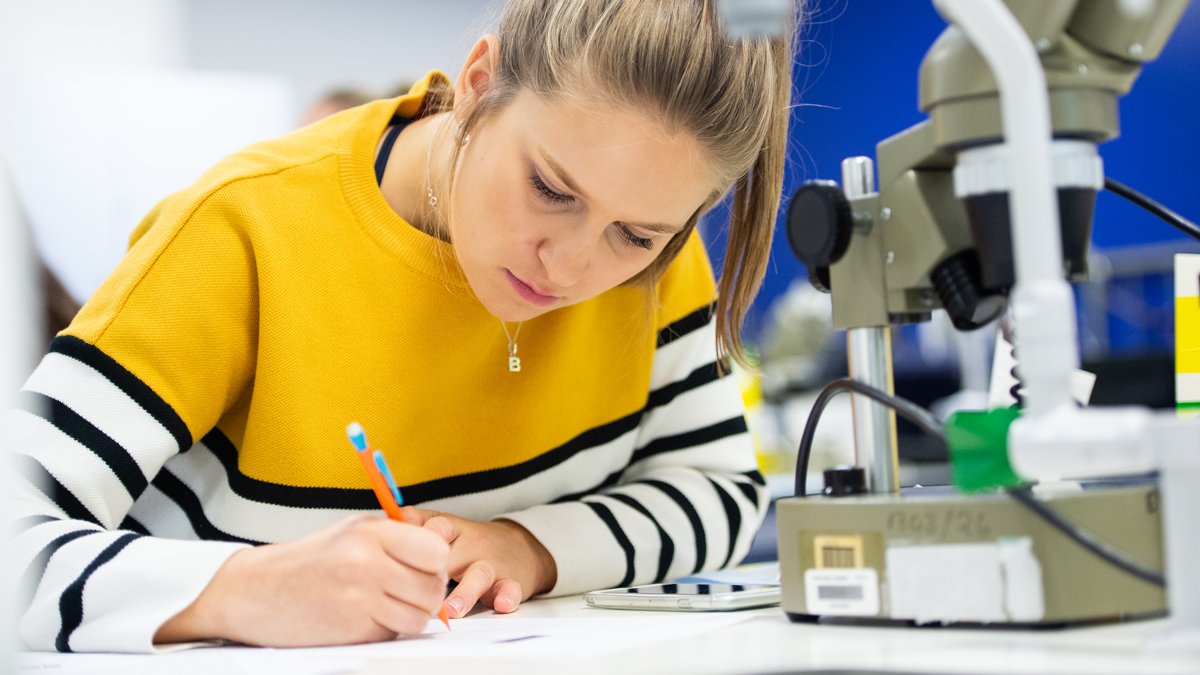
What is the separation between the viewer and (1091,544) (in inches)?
25.7

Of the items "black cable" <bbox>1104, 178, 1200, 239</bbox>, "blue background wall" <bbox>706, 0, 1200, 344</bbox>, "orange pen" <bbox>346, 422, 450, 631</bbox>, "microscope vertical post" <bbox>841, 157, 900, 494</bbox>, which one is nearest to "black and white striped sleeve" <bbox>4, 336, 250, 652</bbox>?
"orange pen" <bbox>346, 422, 450, 631</bbox>

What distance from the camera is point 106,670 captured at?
72 cm

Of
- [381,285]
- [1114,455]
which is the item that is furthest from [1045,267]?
[381,285]

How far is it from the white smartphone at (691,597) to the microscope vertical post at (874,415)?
0.14 metres

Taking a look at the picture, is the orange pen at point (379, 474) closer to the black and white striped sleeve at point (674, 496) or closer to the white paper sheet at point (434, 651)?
the white paper sheet at point (434, 651)

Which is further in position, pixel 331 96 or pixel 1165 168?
pixel 1165 168

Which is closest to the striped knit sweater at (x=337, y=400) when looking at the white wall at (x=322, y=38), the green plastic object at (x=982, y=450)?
the green plastic object at (x=982, y=450)

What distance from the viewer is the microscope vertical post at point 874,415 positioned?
0.80 metres

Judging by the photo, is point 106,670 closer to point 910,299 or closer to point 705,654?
point 705,654

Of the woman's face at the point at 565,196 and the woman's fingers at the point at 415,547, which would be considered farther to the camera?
the woman's face at the point at 565,196

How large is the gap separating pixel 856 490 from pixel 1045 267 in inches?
9.4

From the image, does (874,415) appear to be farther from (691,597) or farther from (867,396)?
(691,597)

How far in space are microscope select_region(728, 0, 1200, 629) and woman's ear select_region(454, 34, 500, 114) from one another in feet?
1.32

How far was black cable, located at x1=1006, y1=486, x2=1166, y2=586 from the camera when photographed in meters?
0.65
